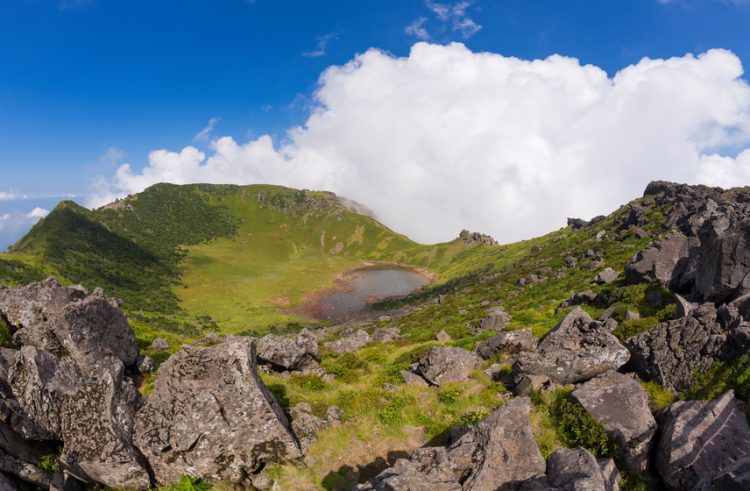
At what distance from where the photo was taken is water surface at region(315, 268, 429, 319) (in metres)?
131

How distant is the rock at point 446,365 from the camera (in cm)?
2107

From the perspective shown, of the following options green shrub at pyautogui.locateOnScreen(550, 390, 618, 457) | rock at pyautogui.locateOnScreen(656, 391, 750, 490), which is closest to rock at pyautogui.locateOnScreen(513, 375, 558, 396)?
green shrub at pyautogui.locateOnScreen(550, 390, 618, 457)

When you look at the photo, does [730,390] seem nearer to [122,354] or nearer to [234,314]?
[122,354]

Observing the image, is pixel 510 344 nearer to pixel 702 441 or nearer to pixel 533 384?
pixel 533 384

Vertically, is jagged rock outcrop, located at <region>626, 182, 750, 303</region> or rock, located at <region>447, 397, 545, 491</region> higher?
jagged rock outcrop, located at <region>626, 182, 750, 303</region>

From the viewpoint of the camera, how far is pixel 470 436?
12.3 m

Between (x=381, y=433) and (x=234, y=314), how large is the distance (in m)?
122

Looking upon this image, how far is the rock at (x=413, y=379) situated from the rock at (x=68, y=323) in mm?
16393

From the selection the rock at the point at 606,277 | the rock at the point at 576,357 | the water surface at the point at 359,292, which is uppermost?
the rock at the point at 606,277

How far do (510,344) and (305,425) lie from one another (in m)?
14.4

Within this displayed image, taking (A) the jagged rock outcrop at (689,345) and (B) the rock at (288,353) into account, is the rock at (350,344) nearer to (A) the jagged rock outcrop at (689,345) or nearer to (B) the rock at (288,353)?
(B) the rock at (288,353)

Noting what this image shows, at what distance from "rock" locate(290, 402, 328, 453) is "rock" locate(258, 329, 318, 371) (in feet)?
27.6

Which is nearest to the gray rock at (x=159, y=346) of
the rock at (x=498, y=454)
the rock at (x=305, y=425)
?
the rock at (x=305, y=425)

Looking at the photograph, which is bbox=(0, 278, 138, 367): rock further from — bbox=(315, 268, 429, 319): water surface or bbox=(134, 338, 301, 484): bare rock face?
bbox=(315, 268, 429, 319): water surface
